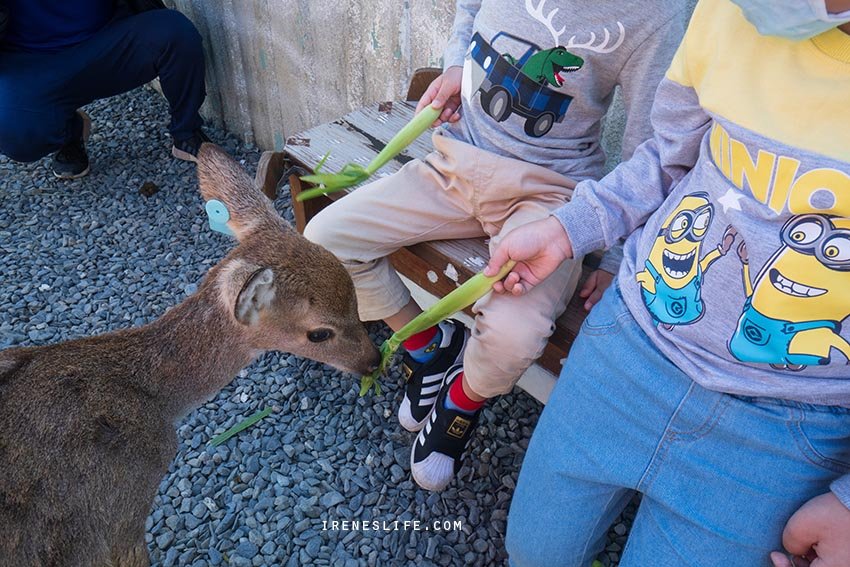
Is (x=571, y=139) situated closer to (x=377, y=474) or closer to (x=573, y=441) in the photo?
(x=573, y=441)

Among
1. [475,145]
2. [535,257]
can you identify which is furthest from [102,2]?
[535,257]

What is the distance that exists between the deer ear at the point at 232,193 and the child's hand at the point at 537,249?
87 cm

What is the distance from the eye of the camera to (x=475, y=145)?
261 centimetres

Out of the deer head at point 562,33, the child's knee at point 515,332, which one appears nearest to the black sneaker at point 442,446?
the child's knee at point 515,332

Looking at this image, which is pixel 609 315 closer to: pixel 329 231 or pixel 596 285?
pixel 596 285

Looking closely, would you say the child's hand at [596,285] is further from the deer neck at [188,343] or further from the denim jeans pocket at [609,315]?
the deer neck at [188,343]

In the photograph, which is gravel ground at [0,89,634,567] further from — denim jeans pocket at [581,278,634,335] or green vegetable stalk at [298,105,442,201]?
denim jeans pocket at [581,278,634,335]

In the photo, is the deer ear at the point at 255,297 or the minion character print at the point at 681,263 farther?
the deer ear at the point at 255,297

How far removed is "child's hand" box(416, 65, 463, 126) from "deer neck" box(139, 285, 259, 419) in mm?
1152

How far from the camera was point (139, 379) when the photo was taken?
2234mm

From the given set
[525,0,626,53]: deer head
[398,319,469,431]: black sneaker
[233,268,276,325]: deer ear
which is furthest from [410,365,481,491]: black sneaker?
[525,0,626,53]: deer head

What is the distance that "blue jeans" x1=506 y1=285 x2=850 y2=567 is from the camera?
166cm

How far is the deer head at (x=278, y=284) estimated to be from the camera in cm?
220

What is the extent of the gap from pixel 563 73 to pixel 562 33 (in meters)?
0.13
